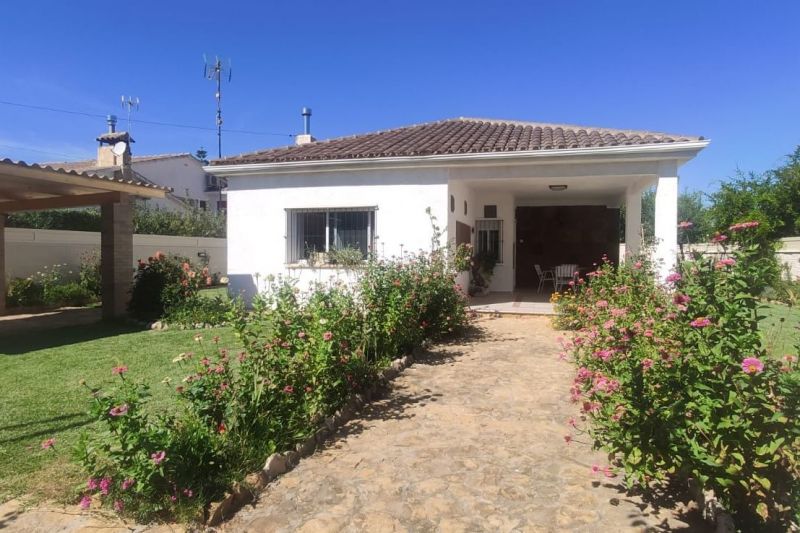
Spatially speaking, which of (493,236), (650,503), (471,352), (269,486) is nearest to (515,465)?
(650,503)


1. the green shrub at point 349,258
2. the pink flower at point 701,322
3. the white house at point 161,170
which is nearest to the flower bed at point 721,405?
the pink flower at point 701,322

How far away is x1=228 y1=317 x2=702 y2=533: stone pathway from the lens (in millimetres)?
2957

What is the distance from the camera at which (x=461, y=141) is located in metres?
11.3

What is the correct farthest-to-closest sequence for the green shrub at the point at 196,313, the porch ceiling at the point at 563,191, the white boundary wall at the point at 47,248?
1. the white boundary wall at the point at 47,248
2. the porch ceiling at the point at 563,191
3. the green shrub at the point at 196,313

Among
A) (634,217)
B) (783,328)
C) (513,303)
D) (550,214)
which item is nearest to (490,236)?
(513,303)

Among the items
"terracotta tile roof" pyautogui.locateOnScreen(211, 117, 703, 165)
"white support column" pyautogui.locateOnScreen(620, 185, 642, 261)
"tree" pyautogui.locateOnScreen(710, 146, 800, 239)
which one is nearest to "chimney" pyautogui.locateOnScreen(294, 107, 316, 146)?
"terracotta tile roof" pyautogui.locateOnScreen(211, 117, 703, 165)

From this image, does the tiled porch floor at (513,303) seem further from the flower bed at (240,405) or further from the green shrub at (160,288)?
the green shrub at (160,288)

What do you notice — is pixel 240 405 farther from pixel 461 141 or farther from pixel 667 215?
pixel 461 141

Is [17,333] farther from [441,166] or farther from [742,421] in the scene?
[742,421]

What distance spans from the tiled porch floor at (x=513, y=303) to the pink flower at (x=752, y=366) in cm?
808

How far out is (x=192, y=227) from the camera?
72.5 ft

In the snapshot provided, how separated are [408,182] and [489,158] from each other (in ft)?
5.93

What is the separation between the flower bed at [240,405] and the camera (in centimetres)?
289

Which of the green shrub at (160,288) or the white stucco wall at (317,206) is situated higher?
the white stucco wall at (317,206)
